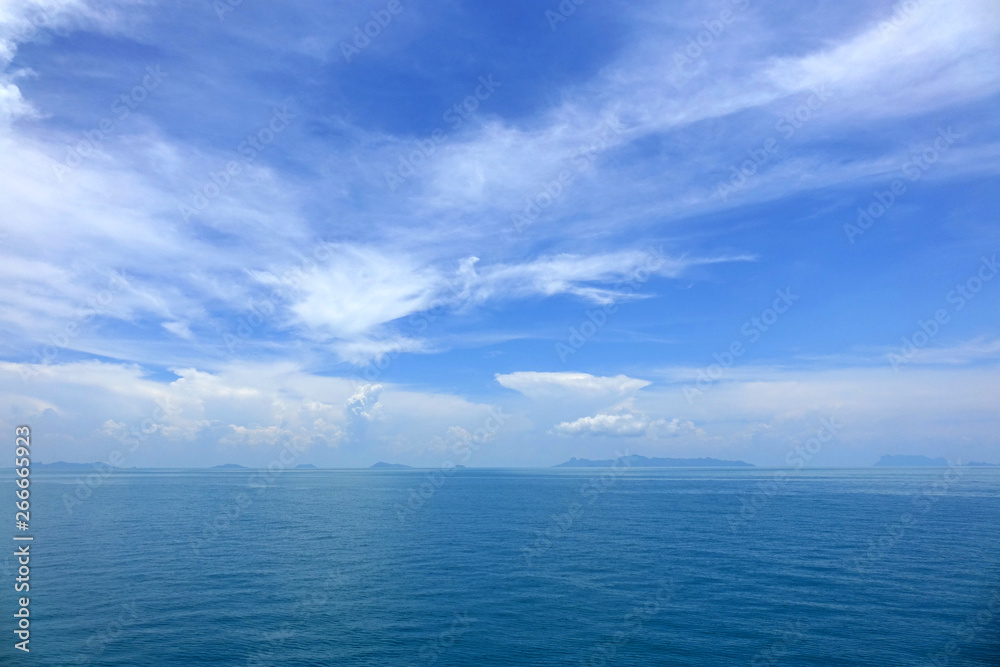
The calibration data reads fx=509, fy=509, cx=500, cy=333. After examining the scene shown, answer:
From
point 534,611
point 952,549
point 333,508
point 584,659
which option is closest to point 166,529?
point 333,508

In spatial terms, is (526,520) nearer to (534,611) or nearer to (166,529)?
(534,611)

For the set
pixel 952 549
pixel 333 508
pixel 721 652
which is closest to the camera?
pixel 721 652

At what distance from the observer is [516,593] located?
218ft

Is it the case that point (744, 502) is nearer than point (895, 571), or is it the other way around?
point (895, 571)

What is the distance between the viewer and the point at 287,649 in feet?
167

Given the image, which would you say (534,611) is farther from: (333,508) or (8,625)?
(333,508)

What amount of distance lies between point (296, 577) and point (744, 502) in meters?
151

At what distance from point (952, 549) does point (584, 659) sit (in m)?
81.4

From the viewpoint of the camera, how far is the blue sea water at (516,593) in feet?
166

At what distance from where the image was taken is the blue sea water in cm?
5047

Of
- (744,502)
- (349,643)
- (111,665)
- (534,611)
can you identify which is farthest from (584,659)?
(744,502)

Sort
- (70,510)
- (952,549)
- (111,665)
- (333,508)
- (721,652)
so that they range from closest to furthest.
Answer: (111,665) → (721,652) → (952,549) → (70,510) → (333,508)

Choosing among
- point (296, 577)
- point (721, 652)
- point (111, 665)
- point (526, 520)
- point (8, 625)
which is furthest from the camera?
point (526, 520)

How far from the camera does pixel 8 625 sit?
178 ft
